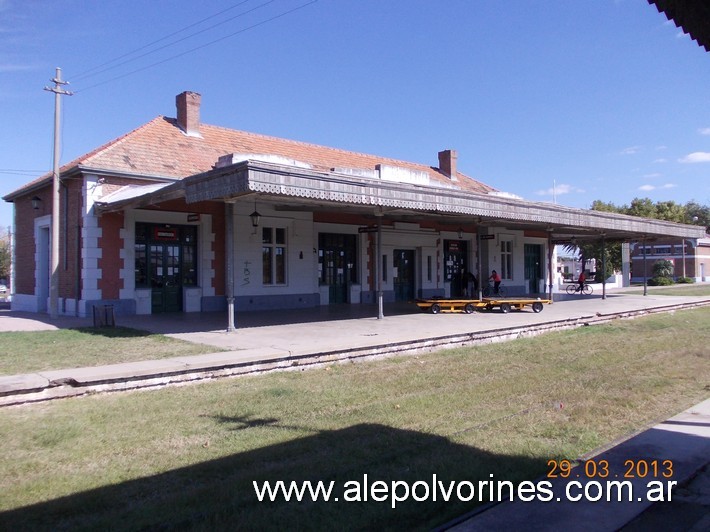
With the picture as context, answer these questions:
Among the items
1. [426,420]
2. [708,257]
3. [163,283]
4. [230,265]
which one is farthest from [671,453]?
[708,257]

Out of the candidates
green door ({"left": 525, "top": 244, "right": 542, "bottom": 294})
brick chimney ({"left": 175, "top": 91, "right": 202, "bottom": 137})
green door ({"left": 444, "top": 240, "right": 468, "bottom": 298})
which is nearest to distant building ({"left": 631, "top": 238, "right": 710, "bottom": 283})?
green door ({"left": 525, "top": 244, "right": 542, "bottom": 294})

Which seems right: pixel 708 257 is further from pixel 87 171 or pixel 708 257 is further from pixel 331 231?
pixel 87 171

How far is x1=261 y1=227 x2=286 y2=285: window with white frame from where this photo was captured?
1998 cm

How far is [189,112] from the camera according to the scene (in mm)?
21141

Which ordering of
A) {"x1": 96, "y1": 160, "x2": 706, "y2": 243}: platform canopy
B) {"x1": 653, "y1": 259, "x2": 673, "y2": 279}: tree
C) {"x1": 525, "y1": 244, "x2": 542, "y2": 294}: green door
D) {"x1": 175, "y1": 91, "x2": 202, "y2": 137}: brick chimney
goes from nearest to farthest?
{"x1": 96, "y1": 160, "x2": 706, "y2": 243}: platform canopy → {"x1": 175, "y1": 91, "x2": 202, "y2": 137}: brick chimney → {"x1": 525, "y1": 244, "x2": 542, "y2": 294}: green door → {"x1": 653, "y1": 259, "x2": 673, "y2": 279}: tree

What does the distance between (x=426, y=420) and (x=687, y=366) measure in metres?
6.28

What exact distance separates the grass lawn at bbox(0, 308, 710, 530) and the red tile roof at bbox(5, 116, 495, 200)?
10.9 metres

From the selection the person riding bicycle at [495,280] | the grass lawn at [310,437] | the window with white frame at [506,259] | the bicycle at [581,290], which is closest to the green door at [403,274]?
the person riding bicycle at [495,280]

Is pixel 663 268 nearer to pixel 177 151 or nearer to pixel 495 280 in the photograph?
pixel 495 280

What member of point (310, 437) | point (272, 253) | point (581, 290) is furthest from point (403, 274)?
point (310, 437)

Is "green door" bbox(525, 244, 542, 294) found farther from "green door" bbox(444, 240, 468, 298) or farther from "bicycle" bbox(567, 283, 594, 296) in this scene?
"green door" bbox(444, 240, 468, 298)

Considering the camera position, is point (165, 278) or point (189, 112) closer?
point (165, 278)

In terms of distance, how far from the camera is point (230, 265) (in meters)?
13.3

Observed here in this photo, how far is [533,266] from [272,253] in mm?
18051
